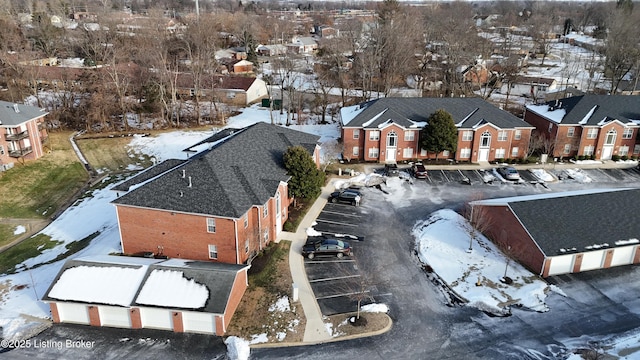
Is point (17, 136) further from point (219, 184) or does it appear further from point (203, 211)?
point (203, 211)

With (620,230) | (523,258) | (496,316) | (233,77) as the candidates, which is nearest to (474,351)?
(496,316)

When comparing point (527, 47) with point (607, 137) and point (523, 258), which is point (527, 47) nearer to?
point (607, 137)

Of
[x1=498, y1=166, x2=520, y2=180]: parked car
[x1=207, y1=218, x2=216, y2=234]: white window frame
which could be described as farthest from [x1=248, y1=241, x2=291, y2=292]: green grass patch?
[x1=498, y1=166, x2=520, y2=180]: parked car

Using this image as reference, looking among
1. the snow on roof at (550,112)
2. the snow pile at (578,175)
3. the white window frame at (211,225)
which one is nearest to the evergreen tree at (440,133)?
the snow pile at (578,175)

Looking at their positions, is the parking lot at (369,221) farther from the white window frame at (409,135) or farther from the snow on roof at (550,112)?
the snow on roof at (550,112)

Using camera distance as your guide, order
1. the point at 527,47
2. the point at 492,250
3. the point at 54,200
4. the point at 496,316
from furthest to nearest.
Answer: the point at 527,47, the point at 54,200, the point at 492,250, the point at 496,316

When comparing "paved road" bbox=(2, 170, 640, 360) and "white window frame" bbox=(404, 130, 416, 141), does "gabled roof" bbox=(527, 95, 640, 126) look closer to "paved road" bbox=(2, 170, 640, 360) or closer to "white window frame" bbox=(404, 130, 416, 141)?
"white window frame" bbox=(404, 130, 416, 141)
